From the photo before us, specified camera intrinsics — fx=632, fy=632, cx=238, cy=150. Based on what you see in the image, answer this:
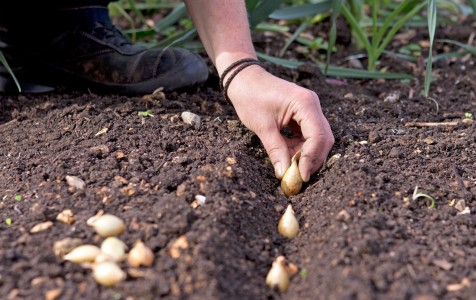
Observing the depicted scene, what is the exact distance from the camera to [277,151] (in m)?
1.31

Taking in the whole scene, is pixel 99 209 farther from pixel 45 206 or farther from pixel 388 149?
pixel 388 149

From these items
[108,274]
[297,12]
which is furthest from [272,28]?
[108,274]

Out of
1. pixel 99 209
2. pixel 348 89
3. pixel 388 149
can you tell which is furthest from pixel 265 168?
pixel 348 89

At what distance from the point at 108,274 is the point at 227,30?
0.71 m

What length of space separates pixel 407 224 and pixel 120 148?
635 millimetres

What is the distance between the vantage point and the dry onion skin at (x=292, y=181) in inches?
50.5

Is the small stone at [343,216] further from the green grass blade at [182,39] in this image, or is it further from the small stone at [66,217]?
the green grass blade at [182,39]

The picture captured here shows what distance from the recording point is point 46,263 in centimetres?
100

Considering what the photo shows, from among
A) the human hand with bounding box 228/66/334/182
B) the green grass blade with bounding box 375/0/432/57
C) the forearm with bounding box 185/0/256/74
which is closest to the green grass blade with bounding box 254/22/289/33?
the green grass blade with bounding box 375/0/432/57

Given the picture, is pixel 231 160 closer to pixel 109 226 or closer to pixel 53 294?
pixel 109 226

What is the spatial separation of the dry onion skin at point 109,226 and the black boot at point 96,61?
2.42ft

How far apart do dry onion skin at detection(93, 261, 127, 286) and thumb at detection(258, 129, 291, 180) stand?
46 cm

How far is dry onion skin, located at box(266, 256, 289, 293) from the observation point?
3.32ft

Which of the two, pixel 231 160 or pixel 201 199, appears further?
pixel 231 160
